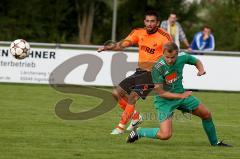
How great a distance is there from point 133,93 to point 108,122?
1400 millimetres

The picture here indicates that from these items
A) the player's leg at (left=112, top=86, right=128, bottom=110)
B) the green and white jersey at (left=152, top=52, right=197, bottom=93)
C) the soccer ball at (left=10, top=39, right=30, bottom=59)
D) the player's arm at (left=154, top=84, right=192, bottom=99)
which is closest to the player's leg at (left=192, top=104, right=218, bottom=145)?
the player's arm at (left=154, top=84, right=192, bottom=99)

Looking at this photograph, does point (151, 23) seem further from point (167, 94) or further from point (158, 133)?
point (158, 133)

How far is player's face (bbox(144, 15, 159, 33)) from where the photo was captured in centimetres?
1228

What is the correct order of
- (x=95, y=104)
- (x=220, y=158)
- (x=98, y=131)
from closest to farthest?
(x=220, y=158)
(x=98, y=131)
(x=95, y=104)

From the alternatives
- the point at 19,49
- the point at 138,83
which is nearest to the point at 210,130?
the point at 138,83

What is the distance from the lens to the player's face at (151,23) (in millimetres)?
12281

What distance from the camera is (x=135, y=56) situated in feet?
70.6

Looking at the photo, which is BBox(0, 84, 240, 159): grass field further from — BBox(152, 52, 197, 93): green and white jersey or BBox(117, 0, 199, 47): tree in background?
BBox(117, 0, 199, 47): tree in background

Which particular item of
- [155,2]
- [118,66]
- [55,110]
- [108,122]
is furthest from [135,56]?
[155,2]

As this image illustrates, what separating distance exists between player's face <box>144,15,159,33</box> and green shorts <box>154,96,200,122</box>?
1787 mm

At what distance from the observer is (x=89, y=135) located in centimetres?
1186

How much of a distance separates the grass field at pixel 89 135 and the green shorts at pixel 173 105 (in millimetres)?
465

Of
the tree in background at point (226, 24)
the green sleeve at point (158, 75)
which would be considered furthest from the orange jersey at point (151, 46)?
the tree in background at point (226, 24)

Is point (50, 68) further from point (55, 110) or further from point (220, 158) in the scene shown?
point (220, 158)
